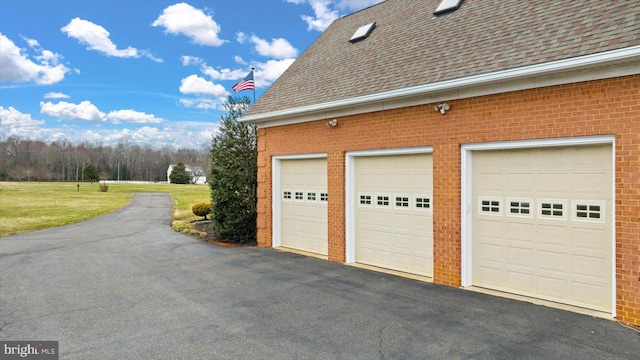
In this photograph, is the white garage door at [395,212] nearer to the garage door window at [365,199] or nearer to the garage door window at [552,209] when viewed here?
the garage door window at [365,199]

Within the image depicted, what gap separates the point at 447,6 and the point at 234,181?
7399 millimetres

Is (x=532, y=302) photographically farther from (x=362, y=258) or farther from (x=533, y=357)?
(x=362, y=258)

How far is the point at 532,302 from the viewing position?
20.3 ft

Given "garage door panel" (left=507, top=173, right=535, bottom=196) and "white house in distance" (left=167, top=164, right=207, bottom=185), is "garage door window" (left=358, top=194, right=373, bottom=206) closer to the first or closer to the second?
"garage door panel" (left=507, top=173, right=535, bottom=196)

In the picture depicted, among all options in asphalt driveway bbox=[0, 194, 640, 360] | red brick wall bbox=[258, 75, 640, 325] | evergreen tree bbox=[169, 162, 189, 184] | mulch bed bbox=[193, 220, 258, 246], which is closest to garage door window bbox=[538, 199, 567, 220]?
red brick wall bbox=[258, 75, 640, 325]

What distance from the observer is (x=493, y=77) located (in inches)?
244

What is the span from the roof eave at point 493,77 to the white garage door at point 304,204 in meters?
1.59

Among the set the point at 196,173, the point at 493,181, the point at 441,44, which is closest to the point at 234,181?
the point at 441,44

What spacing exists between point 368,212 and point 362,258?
1.06 meters

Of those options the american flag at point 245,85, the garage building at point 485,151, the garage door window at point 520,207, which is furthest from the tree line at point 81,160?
the garage door window at point 520,207

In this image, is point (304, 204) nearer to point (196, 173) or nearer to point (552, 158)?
point (552, 158)

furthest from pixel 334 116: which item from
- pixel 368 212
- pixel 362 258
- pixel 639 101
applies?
pixel 639 101

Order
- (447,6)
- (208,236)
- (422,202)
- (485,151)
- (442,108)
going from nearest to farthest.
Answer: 1. (485,151)
2. (442,108)
3. (422,202)
4. (447,6)
5. (208,236)

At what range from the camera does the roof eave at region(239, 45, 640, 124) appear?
5.14 metres
